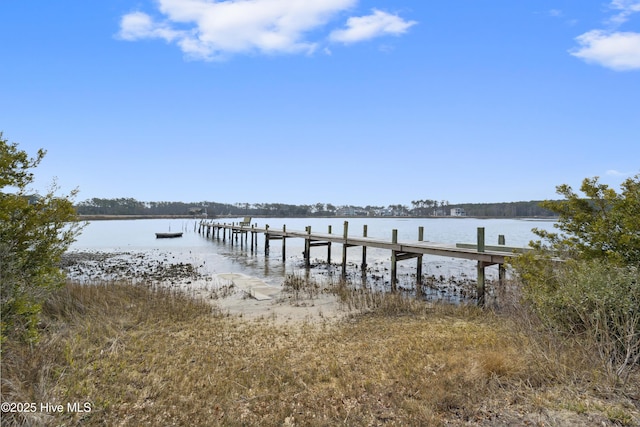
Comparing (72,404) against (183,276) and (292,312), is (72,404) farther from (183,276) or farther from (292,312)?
(183,276)

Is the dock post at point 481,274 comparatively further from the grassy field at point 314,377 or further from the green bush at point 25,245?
the green bush at point 25,245

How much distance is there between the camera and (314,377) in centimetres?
527

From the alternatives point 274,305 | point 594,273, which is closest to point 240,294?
point 274,305

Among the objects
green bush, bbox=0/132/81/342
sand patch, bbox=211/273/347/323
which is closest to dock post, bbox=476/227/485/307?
sand patch, bbox=211/273/347/323

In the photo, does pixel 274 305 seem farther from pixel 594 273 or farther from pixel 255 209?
pixel 255 209

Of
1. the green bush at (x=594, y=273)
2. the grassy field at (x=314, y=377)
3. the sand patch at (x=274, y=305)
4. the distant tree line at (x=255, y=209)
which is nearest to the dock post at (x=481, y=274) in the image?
the sand patch at (x=274, y=305)

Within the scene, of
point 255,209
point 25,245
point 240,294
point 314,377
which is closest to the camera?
point 25,245

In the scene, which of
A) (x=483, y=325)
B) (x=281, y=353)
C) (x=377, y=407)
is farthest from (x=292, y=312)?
(x=377, y=407)

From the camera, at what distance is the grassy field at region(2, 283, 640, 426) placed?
3791mm

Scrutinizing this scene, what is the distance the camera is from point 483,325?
330 inches

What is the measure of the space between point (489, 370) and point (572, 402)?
1130 millimetres

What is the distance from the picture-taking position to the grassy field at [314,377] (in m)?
3.79

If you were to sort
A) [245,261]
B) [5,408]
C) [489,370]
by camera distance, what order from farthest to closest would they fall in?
[245,261], [489,370], [5,408]

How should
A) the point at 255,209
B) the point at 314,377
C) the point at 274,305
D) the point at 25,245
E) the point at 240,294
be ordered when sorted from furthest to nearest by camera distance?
the point at 255,209 < the point at 240,294 < the point at 274,305 < the point at 314,377 < the point at 25,245
